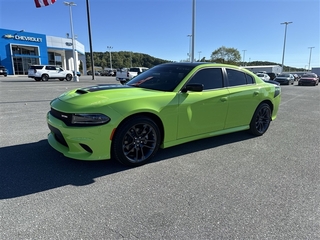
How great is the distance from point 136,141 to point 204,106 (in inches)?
53.6

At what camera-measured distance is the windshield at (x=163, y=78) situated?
379 centimetres

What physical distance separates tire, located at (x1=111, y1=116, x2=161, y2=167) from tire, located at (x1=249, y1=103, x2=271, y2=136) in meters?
2.56

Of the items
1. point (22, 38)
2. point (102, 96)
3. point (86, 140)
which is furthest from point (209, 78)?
point (22, 38)

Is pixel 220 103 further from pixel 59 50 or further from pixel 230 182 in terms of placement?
pixel 59 50

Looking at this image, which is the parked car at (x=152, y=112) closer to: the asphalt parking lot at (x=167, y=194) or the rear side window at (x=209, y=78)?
the rear side window at (x=209, y=78)

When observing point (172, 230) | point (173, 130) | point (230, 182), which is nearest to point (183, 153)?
point (173, 130)

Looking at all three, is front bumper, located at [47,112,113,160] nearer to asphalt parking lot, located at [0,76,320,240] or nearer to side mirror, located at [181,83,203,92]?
asphalt parking lot, located at [0,76,320,240]

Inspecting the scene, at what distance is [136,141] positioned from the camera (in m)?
3.29

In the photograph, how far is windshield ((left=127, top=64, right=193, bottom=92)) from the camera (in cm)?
379

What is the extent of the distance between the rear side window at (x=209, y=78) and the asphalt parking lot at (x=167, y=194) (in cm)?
119

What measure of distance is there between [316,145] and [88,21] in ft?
88.5

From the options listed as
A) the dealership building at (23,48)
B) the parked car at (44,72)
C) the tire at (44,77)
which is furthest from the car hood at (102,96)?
the dealership building at (23,48)

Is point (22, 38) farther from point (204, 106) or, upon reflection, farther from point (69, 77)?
point (204, 106)

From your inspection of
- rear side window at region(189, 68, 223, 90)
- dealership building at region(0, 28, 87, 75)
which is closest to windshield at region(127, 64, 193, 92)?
rear side window at region(189, 68, 223, 90)
